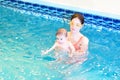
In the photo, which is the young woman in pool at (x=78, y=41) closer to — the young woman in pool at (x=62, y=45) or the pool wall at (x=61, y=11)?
the young woman in pool at (x=62, y=45)

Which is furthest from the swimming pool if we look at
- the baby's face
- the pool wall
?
the baby's face

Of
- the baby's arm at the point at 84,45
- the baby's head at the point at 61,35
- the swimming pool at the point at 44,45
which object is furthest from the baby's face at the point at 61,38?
the swimming pool at the point at 44,45

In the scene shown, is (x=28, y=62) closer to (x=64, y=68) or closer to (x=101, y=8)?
(x=64, y=68)

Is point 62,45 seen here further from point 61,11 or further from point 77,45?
point 61,11

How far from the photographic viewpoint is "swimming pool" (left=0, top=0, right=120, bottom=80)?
367cm

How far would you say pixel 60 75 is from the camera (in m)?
3.63

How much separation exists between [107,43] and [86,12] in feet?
2.68

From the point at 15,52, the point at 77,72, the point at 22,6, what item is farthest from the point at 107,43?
the point at 22,6

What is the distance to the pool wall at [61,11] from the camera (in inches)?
192

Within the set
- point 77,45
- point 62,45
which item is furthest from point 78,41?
point 62,45

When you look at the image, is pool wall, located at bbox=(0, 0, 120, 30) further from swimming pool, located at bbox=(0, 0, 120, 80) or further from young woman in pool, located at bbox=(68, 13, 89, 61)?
young woman in pool, located at bbox=(68, 13, 89, 61)

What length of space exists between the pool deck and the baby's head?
158 cm

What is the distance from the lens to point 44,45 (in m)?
4.27

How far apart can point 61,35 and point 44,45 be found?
87 centimetres
